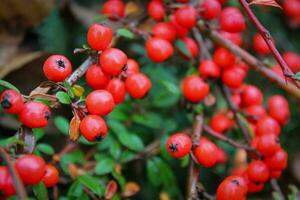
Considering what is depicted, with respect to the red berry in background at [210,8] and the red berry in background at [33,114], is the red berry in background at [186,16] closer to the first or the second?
the red berry in background at [210,8]

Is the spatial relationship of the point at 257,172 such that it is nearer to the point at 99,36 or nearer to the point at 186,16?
the point at 186,16

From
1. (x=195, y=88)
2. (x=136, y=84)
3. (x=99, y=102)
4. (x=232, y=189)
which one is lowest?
(x=232, y=189)

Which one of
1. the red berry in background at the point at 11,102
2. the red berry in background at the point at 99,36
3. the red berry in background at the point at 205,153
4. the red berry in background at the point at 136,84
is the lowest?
the red berry in background at the point at 205,153

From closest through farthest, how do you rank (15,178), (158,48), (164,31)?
1. (15,178)
2. (158,48)
3. (164,31)

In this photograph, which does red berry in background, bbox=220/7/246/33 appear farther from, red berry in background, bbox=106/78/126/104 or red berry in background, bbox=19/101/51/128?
red berry in background, bbox=19/101/51/128

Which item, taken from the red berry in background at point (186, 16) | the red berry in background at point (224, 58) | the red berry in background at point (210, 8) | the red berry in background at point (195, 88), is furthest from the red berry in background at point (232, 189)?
the red berry in background at point (210, 8)

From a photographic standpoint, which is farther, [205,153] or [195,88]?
[195,88]

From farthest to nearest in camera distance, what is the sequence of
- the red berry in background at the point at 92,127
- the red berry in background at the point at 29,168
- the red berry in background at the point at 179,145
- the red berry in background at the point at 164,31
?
the red berry in background at the point at 164,31
the red berry in background at the point at 179,145
the red berry in background at the point at 92,127
the red berry in background at the point at 29,168

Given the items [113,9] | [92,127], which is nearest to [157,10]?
[113,9]
